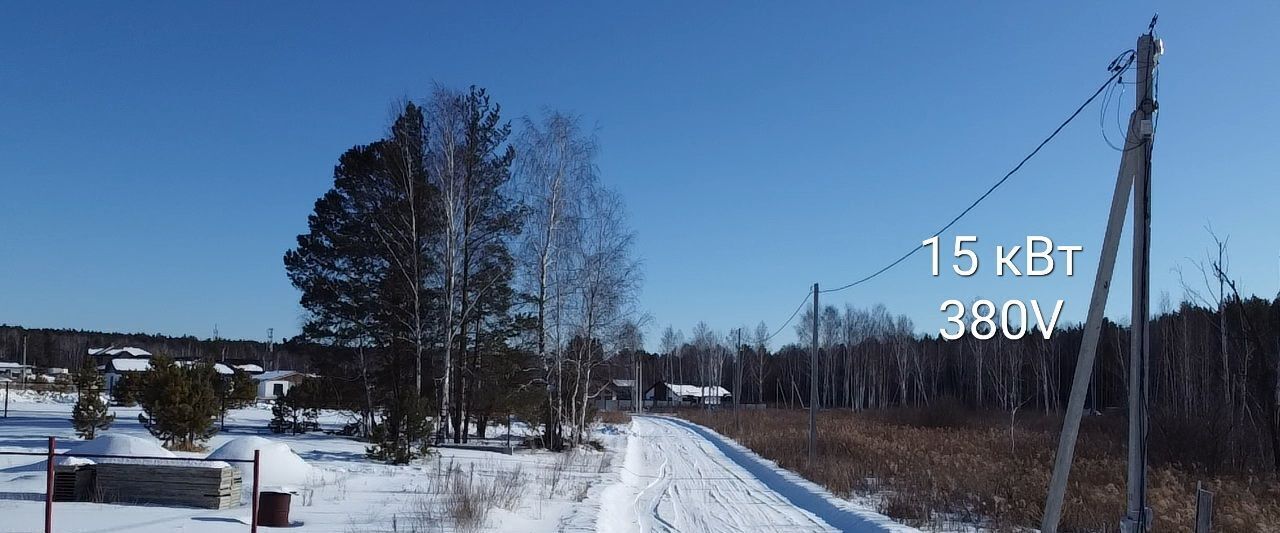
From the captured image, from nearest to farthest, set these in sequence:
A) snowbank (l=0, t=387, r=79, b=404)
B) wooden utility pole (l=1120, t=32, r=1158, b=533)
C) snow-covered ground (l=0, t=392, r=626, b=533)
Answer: wooden utility pole (l=1120, t=32, r=1158, b=533) < snow-covered ground (l=0, t=392, r=626, b=533) < snowbank (l=0, t=387, r=79, b=404)

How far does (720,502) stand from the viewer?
694 inches

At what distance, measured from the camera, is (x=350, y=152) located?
30562 mm

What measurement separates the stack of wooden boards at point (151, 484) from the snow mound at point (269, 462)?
2.07m

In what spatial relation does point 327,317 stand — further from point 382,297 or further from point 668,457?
point 668,457

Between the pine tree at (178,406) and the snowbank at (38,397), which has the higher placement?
the pine tree at (178,406)

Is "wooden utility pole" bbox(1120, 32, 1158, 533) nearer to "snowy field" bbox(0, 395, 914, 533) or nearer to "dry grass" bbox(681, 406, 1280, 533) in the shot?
"dry grass" bbox(681, 406, 1280, 533)

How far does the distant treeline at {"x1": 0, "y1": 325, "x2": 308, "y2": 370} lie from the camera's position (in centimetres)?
13050

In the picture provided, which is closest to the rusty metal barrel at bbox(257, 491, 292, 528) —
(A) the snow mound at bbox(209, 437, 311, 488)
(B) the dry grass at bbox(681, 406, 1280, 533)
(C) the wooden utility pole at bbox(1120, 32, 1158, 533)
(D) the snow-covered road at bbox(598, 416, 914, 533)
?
(A) the snow mound at bbox(209, 437, 311, 488)

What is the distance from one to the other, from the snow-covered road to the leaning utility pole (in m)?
4.82

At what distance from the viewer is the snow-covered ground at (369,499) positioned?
39.4 ft

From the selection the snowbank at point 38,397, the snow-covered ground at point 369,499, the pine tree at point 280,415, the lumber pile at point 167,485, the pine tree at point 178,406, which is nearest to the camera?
the snow-covered ground at point 369,499

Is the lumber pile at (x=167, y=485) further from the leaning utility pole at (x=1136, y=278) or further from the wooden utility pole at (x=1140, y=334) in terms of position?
the wooden utility pole at (x=1140, y=334)

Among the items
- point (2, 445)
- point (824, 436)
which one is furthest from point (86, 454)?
point (824, 436)

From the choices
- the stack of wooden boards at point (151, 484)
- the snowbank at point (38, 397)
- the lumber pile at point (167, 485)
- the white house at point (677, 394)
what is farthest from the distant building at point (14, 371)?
the lumber pile at point (167, 485)
